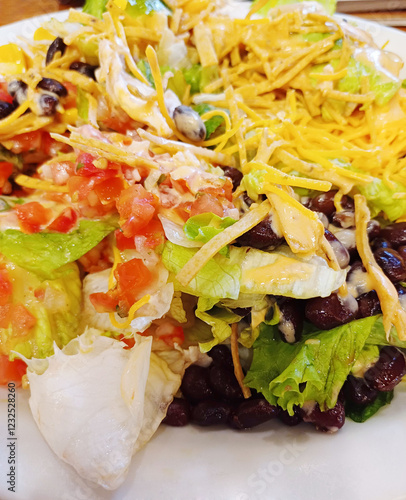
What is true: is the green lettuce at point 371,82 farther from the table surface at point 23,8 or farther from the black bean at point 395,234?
the table surface at point 23,8

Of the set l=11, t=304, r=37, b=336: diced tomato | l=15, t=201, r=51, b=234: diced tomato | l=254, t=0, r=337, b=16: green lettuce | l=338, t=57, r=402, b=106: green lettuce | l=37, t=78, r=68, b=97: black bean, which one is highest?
l=254, t=0, r=337, b=16: green lettuce

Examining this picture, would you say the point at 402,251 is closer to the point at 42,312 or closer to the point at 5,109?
the point at 42,312

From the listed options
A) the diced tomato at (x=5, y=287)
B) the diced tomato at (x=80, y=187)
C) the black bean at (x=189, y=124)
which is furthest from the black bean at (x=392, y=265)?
the diced tomato at (x=5, y=287)

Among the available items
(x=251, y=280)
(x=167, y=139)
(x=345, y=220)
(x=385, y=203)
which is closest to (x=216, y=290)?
(x=251, y=280)

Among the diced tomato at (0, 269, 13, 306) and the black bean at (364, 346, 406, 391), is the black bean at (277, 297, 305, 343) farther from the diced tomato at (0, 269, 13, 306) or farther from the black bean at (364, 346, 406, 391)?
the diced tomato at (0, 269, 13, 306)

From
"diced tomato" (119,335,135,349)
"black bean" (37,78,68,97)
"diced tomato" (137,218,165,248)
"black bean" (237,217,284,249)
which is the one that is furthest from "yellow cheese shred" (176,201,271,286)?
"black bean" (37,78,68,97)

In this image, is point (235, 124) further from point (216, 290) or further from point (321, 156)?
point (216, 290)
